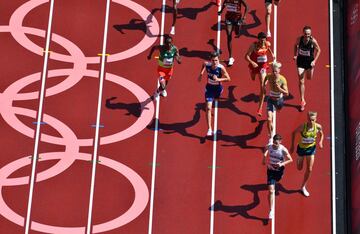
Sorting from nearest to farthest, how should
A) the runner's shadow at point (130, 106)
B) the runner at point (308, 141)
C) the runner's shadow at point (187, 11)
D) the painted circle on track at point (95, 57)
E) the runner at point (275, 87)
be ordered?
the runner at point (308, 141), the runner at point (275, 87), the runner's shadow at point (130, 106), the painted circle on track at point (95, 57), the runner's shadow at point (187, 11)

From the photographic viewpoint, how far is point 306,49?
20.5 meters

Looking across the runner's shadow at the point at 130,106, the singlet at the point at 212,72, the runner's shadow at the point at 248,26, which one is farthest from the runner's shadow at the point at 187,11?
the singlet at the point at 212,72

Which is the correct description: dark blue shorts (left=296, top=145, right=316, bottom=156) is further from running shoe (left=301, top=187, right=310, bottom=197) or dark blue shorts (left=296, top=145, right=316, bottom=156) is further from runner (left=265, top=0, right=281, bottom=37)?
runner (left=265, top=0, right=281, bottom=37)

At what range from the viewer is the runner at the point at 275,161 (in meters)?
18.7

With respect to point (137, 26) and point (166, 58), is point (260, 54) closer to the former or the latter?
point (166, 58)

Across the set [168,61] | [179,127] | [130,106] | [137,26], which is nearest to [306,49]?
[168,61]

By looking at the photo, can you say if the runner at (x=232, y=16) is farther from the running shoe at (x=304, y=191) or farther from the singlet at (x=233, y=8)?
the running shoe at (x=304, y=191)

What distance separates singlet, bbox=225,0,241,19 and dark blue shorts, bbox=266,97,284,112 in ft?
8.70

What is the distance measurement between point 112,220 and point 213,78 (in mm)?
4369

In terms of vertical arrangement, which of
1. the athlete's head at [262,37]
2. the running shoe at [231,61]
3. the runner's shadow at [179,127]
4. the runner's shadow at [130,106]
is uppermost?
the athlete's head at [262,37]

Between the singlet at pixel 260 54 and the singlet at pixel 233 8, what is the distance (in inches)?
57.0

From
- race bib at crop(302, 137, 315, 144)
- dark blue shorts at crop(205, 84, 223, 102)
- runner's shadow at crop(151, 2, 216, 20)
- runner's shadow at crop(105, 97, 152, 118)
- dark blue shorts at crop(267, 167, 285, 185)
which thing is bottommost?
dark blue shorts at crop(267, 167, 285, 185)

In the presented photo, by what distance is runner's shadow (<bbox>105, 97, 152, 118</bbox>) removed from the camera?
21344 millimetres

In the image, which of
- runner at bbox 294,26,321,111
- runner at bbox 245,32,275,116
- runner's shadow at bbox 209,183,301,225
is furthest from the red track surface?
runner at bbox 245,32,275,116
